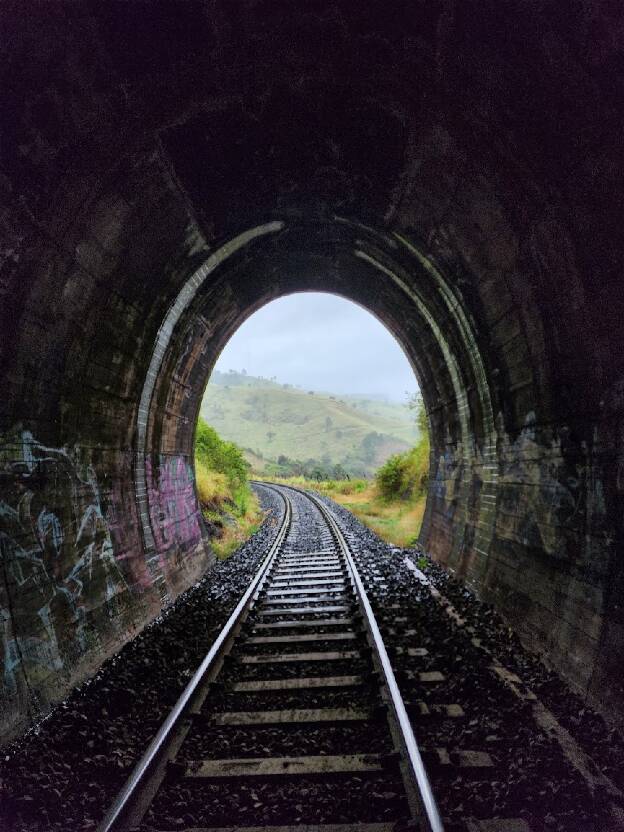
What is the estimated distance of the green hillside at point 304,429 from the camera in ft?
385

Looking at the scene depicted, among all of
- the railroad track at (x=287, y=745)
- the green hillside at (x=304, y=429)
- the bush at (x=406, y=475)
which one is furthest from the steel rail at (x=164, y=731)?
the green hillside at (x=304, y=429)

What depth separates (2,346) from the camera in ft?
13.6

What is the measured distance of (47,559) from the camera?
186 inches

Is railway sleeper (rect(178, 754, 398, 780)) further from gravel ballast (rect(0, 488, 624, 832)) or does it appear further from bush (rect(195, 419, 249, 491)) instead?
bush (rect(195, 419, 249, 491))

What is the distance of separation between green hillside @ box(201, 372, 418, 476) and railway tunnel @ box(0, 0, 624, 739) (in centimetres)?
7089

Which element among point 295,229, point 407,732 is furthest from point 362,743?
point 295,229

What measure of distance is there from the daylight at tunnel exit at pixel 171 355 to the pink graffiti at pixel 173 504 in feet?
0.53

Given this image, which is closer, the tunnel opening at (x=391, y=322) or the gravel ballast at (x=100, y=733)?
the gravel ballast at (x=100, y=733)

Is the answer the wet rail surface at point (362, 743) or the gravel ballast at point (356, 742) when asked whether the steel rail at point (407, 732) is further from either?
the gravel ballast at point (356, 742)

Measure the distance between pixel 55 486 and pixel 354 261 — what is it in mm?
5942

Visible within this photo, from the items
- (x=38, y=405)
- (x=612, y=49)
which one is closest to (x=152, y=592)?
(x=38, y=405)

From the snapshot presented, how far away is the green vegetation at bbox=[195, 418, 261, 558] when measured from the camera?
40.2ft

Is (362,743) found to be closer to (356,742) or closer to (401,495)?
(356,742)

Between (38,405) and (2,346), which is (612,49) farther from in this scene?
(38,405)
